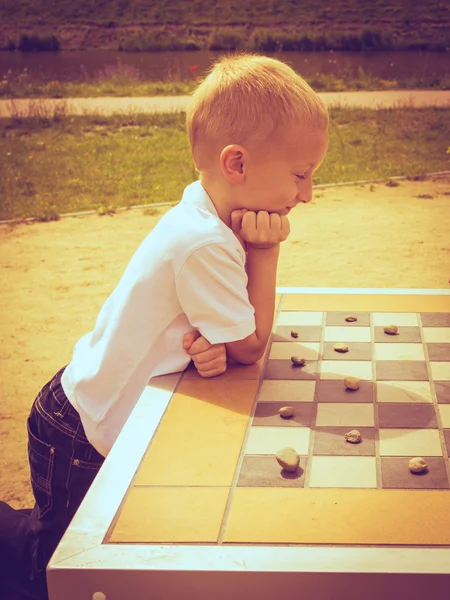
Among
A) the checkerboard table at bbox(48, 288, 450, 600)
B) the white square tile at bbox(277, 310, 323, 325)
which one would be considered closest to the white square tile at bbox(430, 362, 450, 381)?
the checkerboard table at bbox(48, 288, 450, 600)

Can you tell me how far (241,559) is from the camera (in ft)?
4.57

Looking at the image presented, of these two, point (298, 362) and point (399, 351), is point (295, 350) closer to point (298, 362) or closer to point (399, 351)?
point (298, 362)

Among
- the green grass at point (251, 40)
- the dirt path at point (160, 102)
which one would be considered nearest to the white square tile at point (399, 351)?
the dirt path at point (160, 102)

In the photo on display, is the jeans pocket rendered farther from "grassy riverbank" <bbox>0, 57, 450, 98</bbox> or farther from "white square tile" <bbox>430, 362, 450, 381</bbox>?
"grassy riverbank" <bbox>0, 57, 450, 98</bbox>

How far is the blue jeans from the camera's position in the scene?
2.18m

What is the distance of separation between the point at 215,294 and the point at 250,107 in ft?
1.53

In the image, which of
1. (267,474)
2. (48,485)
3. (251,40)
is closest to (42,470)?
(48,485)

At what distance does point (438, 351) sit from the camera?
229cm

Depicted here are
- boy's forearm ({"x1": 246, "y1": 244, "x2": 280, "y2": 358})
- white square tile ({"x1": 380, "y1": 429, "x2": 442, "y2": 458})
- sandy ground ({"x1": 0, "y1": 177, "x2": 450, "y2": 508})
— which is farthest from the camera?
sandy ground ({"x1": 0, "y1": 177, "x2": 450, "y2": 508})

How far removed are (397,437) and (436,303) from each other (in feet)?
3.30

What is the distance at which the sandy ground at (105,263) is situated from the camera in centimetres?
414

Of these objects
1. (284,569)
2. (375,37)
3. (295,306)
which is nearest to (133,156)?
(295,306)

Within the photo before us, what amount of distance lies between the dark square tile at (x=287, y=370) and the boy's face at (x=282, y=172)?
41cm

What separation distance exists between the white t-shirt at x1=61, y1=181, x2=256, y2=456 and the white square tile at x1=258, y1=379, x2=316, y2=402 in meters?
0.15
